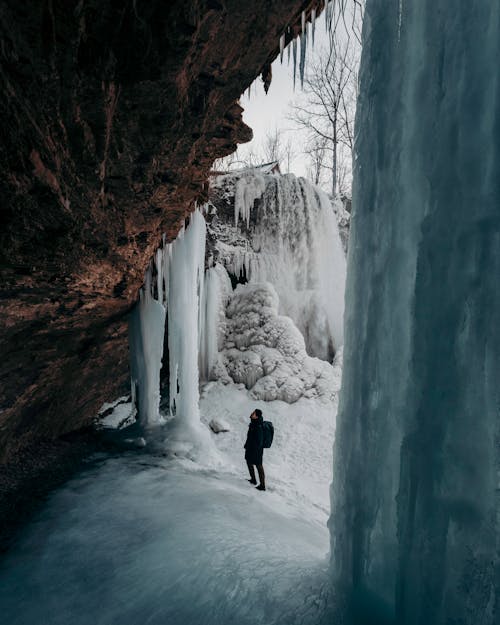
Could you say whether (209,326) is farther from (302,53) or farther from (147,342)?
(302,53)

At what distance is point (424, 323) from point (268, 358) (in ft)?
22.6

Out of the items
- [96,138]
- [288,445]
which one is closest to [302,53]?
[96,138]

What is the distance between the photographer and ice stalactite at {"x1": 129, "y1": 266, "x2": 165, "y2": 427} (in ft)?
18.9

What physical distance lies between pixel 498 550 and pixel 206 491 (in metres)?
3.32

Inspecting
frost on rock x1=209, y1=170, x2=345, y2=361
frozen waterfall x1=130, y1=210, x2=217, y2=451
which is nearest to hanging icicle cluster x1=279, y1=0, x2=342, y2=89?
frozen waterfall x1=130, y1=210, x2=217, y2=451

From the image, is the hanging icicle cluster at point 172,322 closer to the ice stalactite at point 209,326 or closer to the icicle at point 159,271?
the icicle at point 159,271

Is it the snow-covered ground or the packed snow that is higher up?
the packed snow

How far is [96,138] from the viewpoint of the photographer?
256 cm

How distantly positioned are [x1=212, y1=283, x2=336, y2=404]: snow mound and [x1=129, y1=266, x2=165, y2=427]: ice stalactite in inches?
111

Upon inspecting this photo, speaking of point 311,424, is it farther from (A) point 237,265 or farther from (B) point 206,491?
(A) point 237,265

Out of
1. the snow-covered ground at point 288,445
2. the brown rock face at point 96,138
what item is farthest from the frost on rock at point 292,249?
the brown rock face at point 96,138

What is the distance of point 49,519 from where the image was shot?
3352 millimetres

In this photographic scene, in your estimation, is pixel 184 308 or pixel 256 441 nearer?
pixel 256 441

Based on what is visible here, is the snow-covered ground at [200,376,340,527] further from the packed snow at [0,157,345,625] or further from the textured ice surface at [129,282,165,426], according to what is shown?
the textured ice surface at [129,282,165,426]
